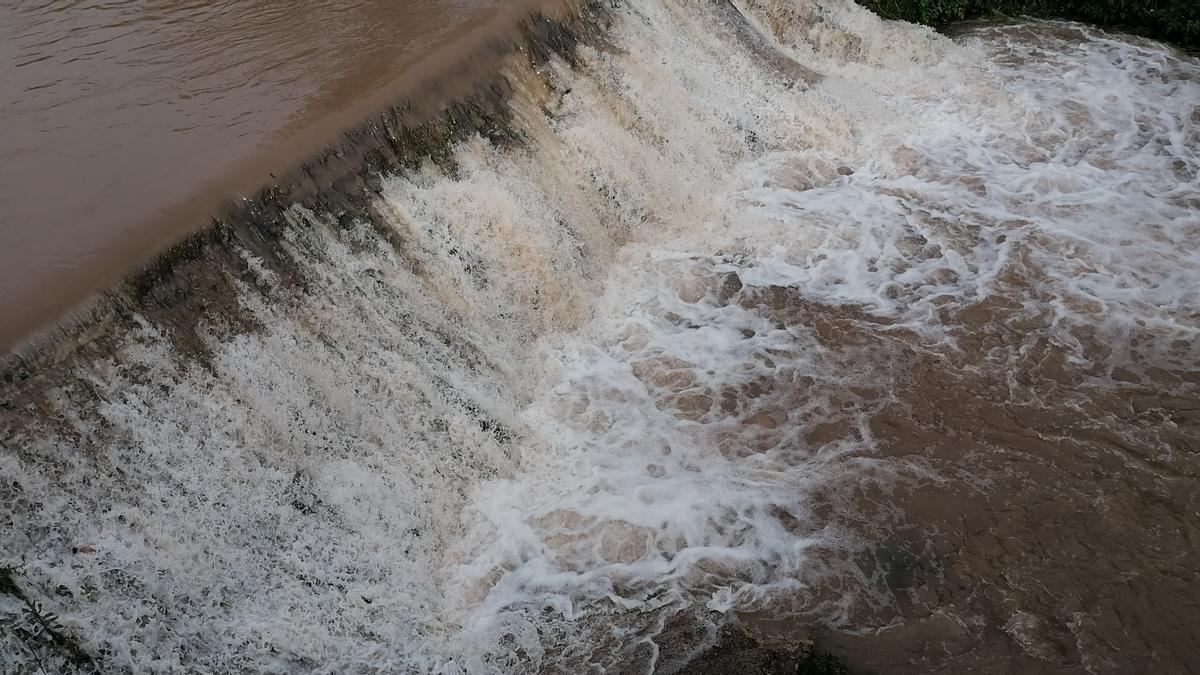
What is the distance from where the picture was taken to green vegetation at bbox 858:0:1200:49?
403 inches

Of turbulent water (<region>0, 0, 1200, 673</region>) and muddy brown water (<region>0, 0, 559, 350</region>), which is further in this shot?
muddy brown water (<region>0, 0, 559, 350</region>)

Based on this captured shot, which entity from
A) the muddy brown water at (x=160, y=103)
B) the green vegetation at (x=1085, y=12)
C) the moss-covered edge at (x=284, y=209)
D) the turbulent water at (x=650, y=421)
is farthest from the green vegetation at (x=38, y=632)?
the green vegetation at (x=1085, y=12)

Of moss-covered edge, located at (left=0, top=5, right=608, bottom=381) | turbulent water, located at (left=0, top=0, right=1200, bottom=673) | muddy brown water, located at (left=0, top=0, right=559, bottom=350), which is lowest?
turbulent water, located at (left=0, top=0, right=1200, bottom=673)

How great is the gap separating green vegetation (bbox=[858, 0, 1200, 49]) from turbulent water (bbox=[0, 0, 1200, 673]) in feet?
8.17

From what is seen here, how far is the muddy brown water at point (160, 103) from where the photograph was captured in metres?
5.34

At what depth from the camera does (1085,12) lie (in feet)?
35.6

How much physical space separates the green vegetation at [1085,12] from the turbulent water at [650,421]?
8.17ft

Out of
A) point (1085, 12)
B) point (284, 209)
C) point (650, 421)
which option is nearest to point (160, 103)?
point (284, 209)

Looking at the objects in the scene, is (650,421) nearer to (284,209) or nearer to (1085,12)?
(284,209)

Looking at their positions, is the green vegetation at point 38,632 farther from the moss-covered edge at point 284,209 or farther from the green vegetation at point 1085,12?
the green vegetation at point 1085,12

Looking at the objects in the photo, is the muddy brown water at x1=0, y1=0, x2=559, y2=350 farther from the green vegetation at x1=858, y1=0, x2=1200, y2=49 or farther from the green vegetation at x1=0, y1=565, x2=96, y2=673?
the green vegetation at x1=858, y1=0, x2=1200, y2=49

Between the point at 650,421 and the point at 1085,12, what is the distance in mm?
8631

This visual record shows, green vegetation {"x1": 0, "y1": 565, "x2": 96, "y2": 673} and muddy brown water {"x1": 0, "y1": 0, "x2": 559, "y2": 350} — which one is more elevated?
muddy brown water {"x1": 0, "y1": 0, "x2": 559, "y2": 350}

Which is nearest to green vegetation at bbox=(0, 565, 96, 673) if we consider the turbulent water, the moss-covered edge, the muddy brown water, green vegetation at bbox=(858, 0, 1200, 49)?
the turbulent water
